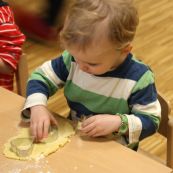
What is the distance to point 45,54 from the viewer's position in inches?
106

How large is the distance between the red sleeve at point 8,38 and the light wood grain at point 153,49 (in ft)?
2.43

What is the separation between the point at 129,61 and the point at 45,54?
67.4 inches

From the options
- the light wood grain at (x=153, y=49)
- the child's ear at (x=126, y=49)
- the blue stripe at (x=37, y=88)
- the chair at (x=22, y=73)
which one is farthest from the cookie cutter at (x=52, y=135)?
the light wood grain at (x=153, y=49)

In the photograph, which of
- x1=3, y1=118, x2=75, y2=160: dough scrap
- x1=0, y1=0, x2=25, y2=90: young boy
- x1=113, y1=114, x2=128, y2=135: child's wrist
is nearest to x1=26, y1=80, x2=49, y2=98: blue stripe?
x1=3, y1=118, x2=75, y2=160: dough scrap

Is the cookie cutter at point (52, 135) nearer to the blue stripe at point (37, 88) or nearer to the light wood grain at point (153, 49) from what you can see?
the blue stripe at point (37, 88)

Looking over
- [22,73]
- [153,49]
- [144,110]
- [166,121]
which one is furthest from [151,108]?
[153,49]

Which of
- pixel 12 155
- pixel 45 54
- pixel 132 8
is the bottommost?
pixel 45 54

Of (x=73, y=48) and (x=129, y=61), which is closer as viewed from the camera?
(x=73, y=48)

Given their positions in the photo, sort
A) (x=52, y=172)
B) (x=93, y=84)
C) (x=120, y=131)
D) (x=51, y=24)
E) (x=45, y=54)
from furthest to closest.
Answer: (x=51, y=24) < (x=45, y=54) < (x=93, y=84) < (x=120, y=131) < (x=52, y=172)

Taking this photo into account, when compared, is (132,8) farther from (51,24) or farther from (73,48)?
(51,24)

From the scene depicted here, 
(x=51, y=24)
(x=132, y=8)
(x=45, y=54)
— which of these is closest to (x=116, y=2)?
(x=132, y=8)

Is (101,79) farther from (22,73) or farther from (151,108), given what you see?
(22,73)

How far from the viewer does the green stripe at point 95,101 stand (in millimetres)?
1062

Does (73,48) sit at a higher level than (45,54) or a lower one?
higher
